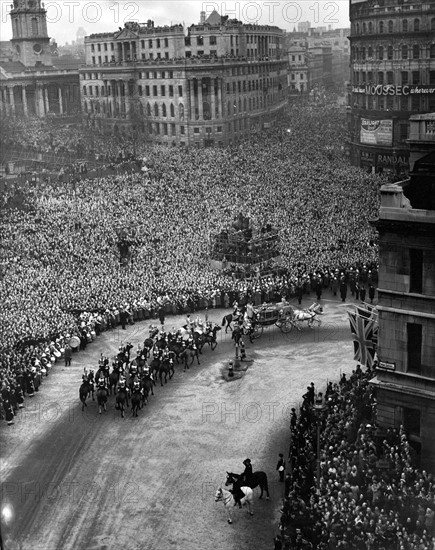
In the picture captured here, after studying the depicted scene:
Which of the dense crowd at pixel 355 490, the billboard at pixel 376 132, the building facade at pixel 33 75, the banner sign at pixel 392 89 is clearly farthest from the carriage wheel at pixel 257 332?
the building facade at pixel 33 75

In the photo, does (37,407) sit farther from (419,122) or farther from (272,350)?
(419,122)

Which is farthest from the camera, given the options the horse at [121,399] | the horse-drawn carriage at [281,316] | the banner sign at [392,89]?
the banner sign at [392,89]

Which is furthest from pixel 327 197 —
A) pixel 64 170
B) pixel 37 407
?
pixel 37 407

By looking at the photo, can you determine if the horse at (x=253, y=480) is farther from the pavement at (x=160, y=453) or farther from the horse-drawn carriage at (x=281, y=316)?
the horse-drawn carriage at (x=281, y=316)

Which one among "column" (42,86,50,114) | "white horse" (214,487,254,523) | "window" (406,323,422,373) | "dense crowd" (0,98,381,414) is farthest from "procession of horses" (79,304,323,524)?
"column" (42,86,50,114)

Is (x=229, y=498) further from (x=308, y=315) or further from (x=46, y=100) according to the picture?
(x=46, y=100)
